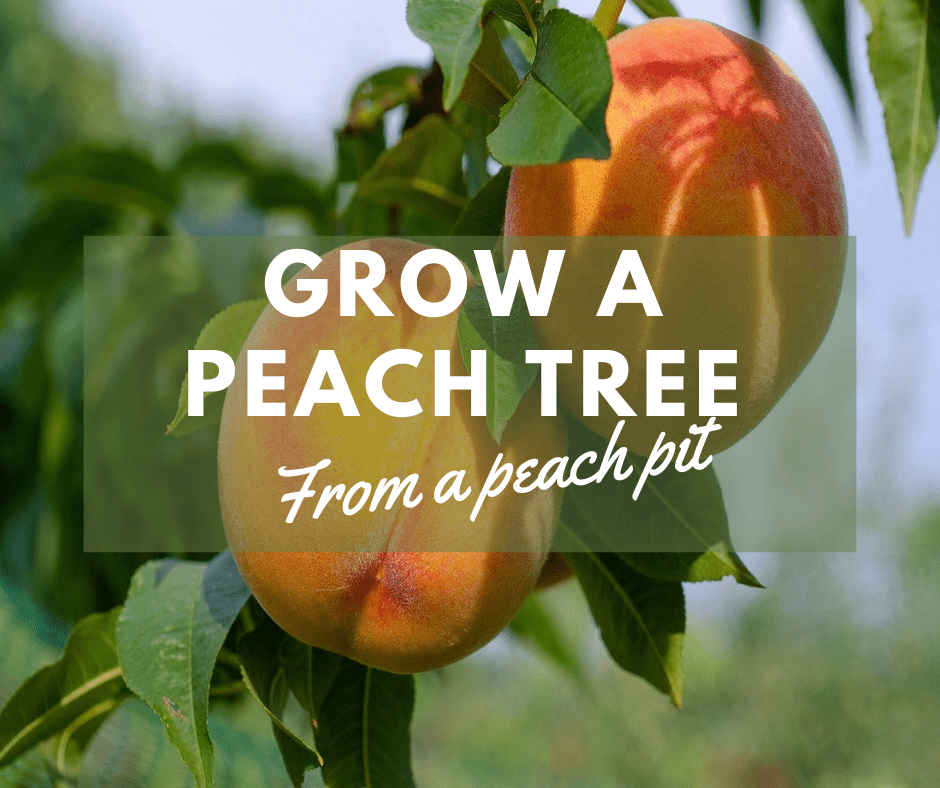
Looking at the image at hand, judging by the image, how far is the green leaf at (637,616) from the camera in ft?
1.52

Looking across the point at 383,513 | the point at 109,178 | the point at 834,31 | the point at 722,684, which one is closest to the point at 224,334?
the point at 383,513

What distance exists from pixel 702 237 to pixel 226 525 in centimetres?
21

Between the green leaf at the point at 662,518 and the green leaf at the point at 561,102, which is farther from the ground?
the green leaf at the point at 561,102

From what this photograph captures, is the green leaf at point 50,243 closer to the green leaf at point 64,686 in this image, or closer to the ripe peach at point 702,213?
the green leaf at point 64,686

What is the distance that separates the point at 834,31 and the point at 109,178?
0.69 metres

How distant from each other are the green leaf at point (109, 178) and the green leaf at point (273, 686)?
618 millimetres

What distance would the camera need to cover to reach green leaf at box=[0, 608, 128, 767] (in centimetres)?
48

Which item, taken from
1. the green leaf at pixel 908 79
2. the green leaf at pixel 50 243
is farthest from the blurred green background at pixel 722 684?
the green leaf at pixel 908 79

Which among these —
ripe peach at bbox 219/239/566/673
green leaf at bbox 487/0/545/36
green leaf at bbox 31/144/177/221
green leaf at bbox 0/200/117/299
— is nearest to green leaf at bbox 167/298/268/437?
ripe peach at bbox 219/239/566/673

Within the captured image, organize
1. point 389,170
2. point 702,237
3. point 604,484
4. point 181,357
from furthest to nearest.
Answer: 1. point 181,357
2. point 389,170
3. point 604,484
4. point 702,237

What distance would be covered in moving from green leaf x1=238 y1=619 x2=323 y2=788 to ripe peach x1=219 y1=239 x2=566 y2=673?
5cm

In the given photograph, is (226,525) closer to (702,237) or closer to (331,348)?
(331,348)

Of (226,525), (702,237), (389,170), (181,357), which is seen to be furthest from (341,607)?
(181,357)

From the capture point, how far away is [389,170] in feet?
1.88
